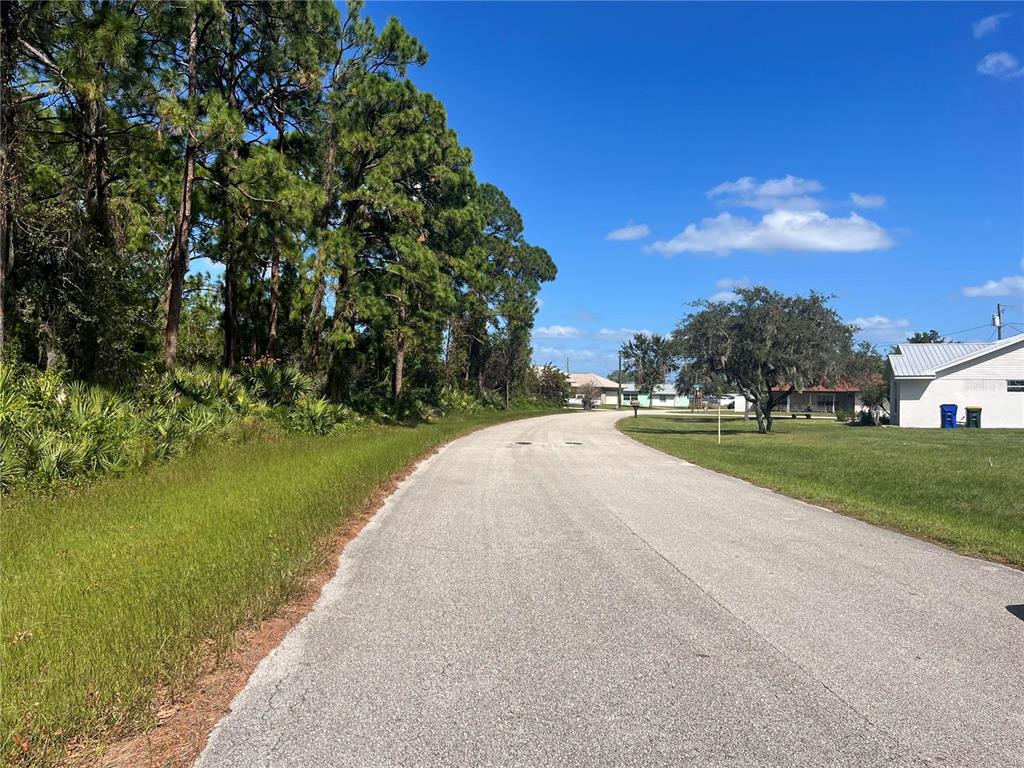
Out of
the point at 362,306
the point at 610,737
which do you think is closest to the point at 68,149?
the point at 362,306

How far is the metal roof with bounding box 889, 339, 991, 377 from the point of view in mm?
39750

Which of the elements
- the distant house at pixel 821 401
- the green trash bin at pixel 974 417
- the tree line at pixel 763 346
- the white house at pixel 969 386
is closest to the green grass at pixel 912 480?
the tree line at pixel 763 346

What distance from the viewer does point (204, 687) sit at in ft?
13.0

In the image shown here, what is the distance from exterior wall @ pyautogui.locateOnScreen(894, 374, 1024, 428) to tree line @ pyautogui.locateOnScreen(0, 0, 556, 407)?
26456 mm

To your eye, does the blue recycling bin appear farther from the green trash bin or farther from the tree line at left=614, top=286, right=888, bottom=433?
the tree line at left=614, top=286, right=888, bottom=433

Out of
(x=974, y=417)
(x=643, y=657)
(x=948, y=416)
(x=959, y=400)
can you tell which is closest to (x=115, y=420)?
(x=643, y=657)

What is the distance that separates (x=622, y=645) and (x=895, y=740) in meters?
1.70

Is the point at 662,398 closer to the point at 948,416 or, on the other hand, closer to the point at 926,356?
the point at 926,356

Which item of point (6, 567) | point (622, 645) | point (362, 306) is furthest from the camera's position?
point (362, 306)

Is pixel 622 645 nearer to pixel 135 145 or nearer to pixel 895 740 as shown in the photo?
pixel 895 740

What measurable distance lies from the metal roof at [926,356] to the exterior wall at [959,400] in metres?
0.74

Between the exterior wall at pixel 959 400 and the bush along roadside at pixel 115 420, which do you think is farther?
the exterior wall at pixel 959 400

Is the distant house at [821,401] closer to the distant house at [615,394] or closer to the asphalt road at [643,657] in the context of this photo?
the distant house at [615,394]

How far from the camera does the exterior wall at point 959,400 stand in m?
38.3
